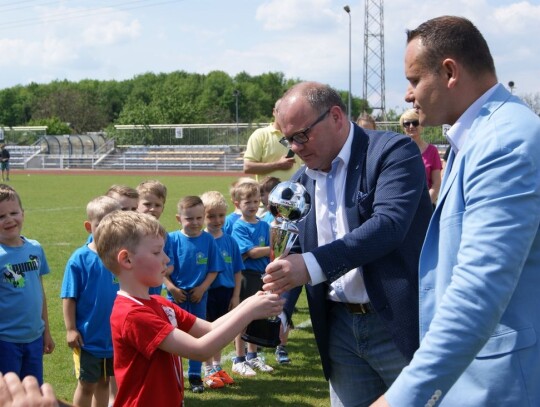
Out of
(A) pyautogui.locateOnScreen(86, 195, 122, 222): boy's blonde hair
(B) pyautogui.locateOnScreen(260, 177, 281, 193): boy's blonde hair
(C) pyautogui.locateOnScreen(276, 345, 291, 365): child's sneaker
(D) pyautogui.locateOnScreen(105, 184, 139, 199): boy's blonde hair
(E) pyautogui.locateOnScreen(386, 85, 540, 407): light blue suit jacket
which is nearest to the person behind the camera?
(E) pyautogui.locateOnScreen(386, 85, 540, 407): light blue suit jacket

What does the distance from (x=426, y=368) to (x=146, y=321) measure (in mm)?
1748

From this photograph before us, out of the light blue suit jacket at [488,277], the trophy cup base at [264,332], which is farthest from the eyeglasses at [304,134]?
the light blue suit jacket at [488,277]

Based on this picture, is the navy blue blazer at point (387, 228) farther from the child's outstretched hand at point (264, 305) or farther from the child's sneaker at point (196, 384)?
the child's sneaker at point (196, 384)

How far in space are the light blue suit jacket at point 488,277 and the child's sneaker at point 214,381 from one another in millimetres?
4634

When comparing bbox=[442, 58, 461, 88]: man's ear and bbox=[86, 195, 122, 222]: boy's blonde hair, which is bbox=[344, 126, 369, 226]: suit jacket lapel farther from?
bbox=[86, 195, 122, 222]: boy's blonde hair

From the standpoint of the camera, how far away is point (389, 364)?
11.8 ft

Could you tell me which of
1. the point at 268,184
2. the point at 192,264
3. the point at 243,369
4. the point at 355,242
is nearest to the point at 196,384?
the point at 243,369

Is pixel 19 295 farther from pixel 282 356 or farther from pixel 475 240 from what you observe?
pixel 475 240

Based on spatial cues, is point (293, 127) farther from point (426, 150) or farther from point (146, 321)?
point (426, 150)

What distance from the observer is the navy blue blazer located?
3322mm

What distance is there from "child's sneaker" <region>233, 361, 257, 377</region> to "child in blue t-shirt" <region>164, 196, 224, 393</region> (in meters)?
0.55

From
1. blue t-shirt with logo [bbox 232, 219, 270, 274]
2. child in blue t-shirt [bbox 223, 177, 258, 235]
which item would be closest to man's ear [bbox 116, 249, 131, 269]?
blue t-shirt with logo [bbox 232, 219, 270, 274]

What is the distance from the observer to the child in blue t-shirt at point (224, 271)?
716cm

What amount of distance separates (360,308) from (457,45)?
1617mm
